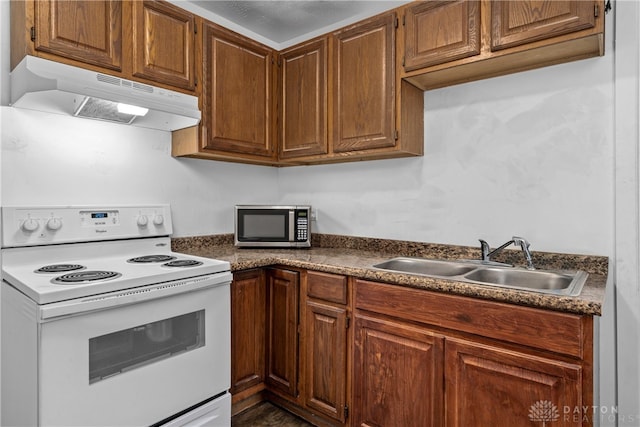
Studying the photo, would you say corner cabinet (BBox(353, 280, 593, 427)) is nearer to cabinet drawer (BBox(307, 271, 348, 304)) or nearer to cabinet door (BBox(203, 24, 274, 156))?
cabinet drawer (BBox(307, 271, 348, 304))

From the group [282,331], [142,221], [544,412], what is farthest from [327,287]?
[142,221]

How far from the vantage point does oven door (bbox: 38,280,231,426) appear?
48.4 inches

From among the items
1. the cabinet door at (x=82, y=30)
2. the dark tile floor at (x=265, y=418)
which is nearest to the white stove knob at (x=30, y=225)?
the cabinet door at (x=82, y=30)

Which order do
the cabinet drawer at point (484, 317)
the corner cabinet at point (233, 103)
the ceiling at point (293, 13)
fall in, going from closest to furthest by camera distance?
the cabinet drawer at point (484, 317) < the corner cabinet at point (233, 103) < the ceiling at point (293, 13)

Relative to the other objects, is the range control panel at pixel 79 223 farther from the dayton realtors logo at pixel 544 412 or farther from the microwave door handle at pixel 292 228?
the dayton realtors logo at pixel 544 412

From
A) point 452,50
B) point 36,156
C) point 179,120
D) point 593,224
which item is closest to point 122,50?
point 179,120

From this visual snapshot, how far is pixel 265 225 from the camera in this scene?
8.04 ft

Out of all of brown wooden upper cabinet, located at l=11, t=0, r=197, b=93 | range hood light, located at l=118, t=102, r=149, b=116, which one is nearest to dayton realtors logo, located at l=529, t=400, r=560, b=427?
range hood light, located at l=118, t=102, r=149, b=116

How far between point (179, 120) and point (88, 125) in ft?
1.51

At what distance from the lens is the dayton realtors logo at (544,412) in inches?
48.1

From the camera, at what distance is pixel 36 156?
1.76 metres

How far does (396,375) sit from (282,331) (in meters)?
0.73

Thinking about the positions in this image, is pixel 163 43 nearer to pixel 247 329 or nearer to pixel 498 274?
pixel 247 329

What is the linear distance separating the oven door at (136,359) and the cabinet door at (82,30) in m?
1.11
